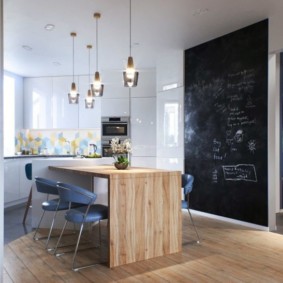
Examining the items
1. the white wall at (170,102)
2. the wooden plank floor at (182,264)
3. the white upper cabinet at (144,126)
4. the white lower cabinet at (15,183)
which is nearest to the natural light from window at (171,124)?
the white wall at (170,102)

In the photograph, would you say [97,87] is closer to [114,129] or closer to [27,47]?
[27,47]

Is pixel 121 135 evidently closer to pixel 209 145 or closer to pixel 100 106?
pixel 100 106

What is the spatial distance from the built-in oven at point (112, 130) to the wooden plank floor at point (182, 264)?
3.14 m

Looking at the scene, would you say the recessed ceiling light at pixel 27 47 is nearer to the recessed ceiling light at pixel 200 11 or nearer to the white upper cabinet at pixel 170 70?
the white upper cabinet at pixel 170 70

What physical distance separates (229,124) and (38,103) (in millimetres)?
4644

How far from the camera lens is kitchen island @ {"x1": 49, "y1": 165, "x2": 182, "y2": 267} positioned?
3.05 meters

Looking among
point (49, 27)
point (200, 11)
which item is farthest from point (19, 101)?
point (200, 11)

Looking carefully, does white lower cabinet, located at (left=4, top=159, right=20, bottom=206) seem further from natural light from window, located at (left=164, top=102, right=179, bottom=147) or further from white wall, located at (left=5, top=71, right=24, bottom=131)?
natural light from window, located at (left=164, top=102, right=179, bottom=147)

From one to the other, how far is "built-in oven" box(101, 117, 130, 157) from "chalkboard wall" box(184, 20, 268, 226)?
5.09 ft

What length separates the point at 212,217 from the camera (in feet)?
17.0

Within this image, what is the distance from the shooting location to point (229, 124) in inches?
190

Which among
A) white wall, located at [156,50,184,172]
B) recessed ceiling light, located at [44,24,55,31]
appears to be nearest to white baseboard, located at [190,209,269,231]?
white wall, located at [156,50,184,172]

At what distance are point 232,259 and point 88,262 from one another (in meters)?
1.44

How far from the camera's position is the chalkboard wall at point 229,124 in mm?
4410
